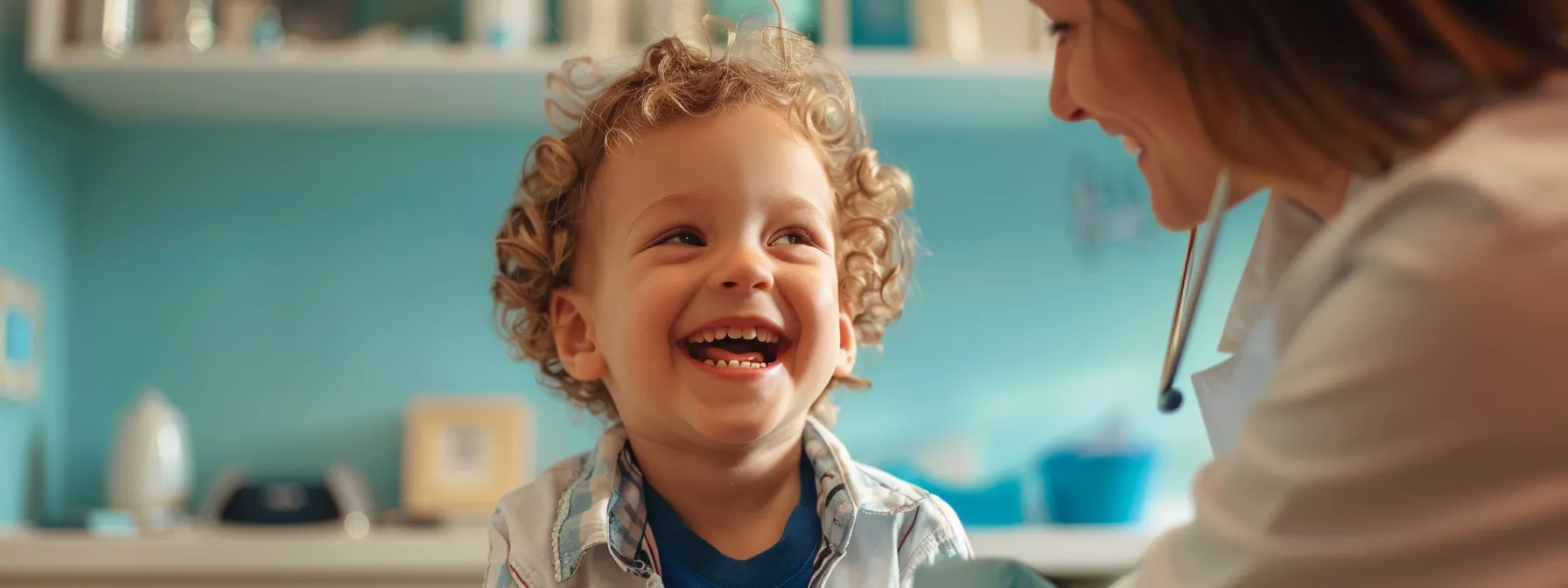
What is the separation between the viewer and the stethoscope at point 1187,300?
78cm

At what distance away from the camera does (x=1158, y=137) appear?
2.51ft

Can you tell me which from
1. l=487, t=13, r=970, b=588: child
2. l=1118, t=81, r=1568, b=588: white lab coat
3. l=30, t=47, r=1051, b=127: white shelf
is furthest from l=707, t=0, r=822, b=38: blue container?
l=1118, t=81, r=1568, b=588: white lab coat

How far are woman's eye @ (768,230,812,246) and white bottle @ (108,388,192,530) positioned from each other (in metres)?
1.60

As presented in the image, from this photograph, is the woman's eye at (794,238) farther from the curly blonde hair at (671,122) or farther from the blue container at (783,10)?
the blue container at (783,10)

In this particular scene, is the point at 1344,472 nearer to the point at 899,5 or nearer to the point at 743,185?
the point at 743,185

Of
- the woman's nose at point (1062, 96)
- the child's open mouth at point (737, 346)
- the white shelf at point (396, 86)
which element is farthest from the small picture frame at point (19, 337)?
the woman's nose at point (1062, 96)

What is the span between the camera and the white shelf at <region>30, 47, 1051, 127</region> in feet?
7.56

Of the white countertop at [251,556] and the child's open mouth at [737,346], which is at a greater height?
the child's open mouth at [737,346]

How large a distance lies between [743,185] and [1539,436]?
0.73 metres

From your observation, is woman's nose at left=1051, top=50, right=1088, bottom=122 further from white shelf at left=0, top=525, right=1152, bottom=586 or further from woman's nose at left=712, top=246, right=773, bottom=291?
white shelf at left=0, top=525, right=1152, bottom=586

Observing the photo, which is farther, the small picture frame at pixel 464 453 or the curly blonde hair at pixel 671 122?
the small picture frame at pixel 464 453

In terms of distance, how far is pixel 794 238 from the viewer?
121 cm

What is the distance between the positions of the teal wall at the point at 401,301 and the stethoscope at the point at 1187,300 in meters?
1.74

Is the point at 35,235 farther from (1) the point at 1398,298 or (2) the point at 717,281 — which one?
(1) the point at 1398,298
